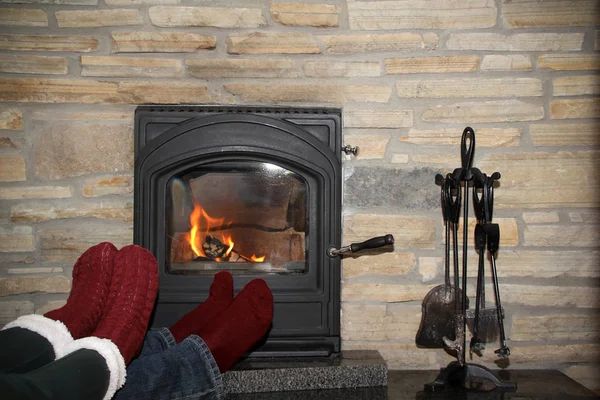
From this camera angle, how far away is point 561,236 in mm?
1879

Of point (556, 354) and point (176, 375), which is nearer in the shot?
point (176, 375)

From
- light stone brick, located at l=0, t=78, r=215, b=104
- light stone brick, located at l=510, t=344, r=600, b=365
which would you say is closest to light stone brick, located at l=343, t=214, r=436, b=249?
light stone brick, located at l=510, t=344, r=600, b=365

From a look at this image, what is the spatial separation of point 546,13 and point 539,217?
2.18 ft

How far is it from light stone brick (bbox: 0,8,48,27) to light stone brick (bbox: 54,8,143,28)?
5cm

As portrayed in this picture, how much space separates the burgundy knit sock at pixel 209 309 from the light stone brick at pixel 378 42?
807 mm

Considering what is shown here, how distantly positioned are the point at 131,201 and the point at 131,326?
547 millimetres

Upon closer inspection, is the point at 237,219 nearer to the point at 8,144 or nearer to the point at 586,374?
the point at 8,144

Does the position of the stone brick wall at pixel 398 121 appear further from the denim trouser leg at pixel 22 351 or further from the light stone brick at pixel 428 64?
the denim trouser leg at pixel 22 351

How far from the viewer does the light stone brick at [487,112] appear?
187 centimetres

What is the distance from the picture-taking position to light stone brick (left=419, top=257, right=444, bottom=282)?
1.87m

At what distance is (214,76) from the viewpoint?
6.11 ft

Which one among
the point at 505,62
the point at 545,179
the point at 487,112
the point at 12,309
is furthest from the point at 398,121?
the point at 12,309

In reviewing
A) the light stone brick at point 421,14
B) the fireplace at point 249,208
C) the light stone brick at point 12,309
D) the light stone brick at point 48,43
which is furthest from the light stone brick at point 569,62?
the light stone brick at point 12,309

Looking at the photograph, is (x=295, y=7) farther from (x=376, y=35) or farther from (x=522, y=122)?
(x=522, y=122)
